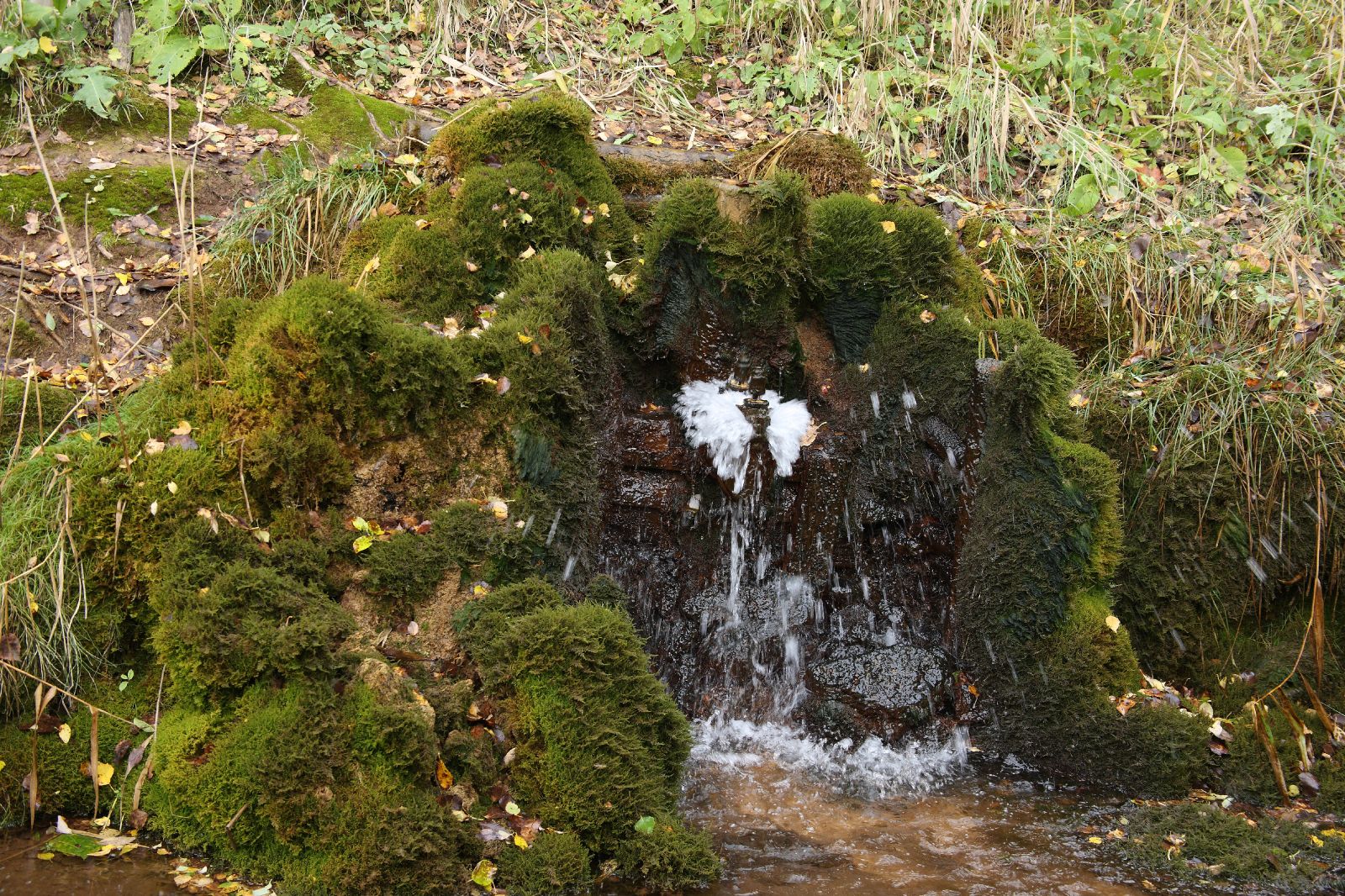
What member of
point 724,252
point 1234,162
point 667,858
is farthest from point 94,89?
point 1234,162

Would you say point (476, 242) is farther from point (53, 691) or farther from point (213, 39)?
point (213, 39)

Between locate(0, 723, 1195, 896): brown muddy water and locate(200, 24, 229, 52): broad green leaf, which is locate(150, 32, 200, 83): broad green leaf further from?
locate(0, 723, 1195, 896): brown muddy water

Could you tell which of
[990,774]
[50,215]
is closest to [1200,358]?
[990,774]

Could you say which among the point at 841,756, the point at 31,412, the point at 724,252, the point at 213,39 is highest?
the point at 213,39

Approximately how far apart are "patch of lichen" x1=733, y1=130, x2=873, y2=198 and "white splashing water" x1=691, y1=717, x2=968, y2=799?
301 centimetres

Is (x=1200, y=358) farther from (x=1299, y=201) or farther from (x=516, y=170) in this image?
(x=516, y=170)

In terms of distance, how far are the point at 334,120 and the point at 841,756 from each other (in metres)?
4.67

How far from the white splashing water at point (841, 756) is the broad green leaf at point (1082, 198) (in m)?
3.44

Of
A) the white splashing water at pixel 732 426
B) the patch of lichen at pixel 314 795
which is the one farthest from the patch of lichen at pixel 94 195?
the patch of lichen at pixel 314 795

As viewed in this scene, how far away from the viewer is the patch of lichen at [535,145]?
503 centimetres

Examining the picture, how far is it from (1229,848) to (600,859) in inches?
90.9

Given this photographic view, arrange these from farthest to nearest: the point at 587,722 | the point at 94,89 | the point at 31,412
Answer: the point at 94,89 < the point at 31,412 < the point at 587,722

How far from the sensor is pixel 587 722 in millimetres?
3422

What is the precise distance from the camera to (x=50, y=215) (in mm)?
5219
